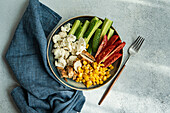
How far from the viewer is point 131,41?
2.63 meters

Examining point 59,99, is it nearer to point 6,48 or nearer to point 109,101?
point 109,101

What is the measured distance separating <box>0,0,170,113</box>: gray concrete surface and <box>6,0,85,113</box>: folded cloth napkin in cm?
22

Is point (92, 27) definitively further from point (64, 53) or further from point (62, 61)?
point (62, 61)

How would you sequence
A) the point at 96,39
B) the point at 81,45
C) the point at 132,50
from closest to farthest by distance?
the point at 81,45, the point at 96,39, the point at 132,50

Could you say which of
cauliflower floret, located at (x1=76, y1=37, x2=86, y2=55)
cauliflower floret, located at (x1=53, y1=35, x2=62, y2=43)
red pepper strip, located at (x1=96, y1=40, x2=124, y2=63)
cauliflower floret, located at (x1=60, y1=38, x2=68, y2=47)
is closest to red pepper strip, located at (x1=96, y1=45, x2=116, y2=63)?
red pepper strip, located at (x1=96, y1=40, x2=124, y2=63)

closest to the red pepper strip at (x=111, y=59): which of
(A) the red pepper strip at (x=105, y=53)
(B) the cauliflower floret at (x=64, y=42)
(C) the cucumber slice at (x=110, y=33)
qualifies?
(A) the red pepper strip at (x=105, y=53)

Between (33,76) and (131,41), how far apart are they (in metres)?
1.65

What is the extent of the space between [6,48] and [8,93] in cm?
70

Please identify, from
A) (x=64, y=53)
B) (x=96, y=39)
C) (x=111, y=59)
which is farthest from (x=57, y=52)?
(x=111, y=59)

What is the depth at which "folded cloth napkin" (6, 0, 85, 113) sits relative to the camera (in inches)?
91.9

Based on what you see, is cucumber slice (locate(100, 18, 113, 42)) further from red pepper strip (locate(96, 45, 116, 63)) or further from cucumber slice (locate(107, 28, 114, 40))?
red pepper strip (locate(96, 45, 116, 63))

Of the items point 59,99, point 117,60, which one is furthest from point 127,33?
point 59,99

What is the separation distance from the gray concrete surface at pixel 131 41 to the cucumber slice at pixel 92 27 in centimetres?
33

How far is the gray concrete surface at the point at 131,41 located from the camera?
2.55m
